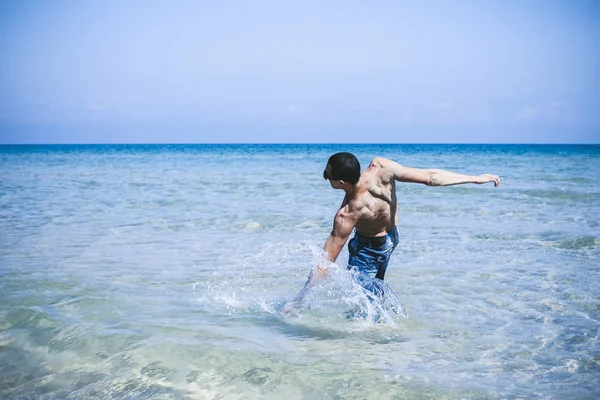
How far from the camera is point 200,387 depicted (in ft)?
11.7

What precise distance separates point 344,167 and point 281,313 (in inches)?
65.5

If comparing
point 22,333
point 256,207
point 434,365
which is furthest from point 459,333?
point 256,207

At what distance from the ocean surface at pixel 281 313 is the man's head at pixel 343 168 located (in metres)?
0.86

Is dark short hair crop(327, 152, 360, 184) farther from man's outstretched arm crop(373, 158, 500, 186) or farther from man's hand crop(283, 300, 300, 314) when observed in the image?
man's hand crop(283, 300, 300, 314)

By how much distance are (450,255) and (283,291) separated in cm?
269

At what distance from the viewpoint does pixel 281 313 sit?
16.4ft

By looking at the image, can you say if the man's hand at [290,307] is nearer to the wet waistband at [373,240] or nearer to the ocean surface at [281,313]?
the ocean surface at [281,313]

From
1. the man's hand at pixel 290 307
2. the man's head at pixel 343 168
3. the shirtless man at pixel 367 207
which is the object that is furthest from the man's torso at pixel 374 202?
the man's hand at pixel 290 307

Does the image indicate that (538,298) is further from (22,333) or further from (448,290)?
(22,333)

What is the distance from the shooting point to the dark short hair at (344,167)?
164 inches

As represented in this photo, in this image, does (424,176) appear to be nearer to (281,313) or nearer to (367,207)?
(367,207)

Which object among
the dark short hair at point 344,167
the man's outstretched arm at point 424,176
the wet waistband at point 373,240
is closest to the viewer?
the dark short hair at point 344,167

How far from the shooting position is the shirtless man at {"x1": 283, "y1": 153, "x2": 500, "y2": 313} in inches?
166

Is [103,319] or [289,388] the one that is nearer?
[289,388]
